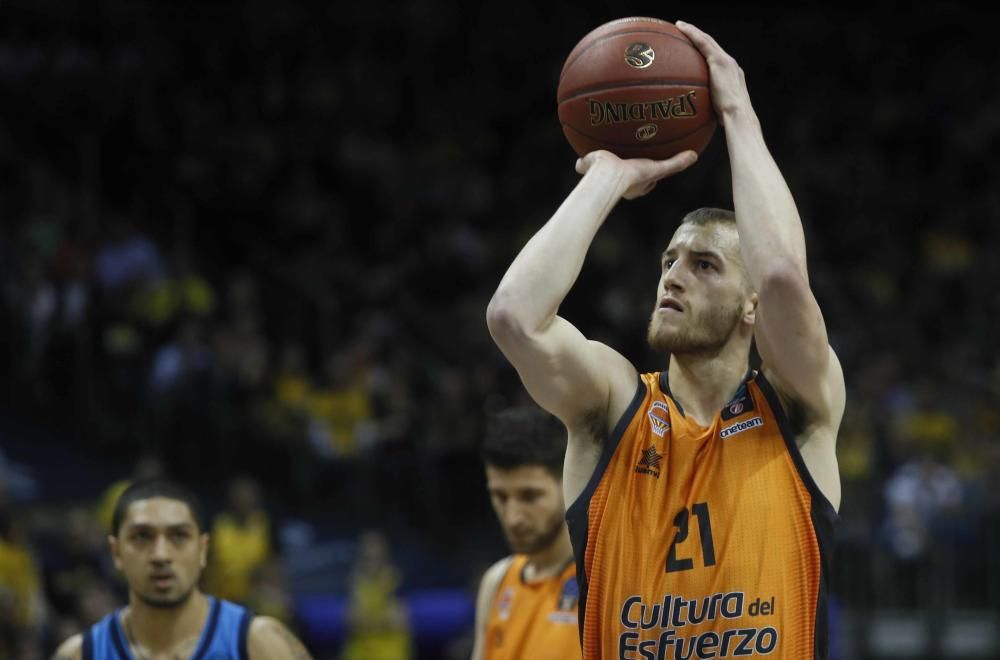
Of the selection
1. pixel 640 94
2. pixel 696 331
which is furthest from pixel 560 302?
pixel 640 94

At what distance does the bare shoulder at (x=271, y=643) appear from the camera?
5.12 metres

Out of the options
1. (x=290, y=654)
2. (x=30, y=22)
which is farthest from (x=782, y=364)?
(x=30, y=22)

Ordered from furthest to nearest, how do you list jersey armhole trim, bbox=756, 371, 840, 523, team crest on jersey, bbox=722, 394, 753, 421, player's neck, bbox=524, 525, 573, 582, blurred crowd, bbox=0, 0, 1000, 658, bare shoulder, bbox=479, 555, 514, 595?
blurred crowd, bbox=0, 0, 1000, 658, bare shoulder, bbox=479, 555, 514, 595, player's neck, bbox=524, 525, 573, 582, team crest on jersey, bbox=722, 394, 753, 421, jersey armhole trim, bbox=756, 371, 840, 523

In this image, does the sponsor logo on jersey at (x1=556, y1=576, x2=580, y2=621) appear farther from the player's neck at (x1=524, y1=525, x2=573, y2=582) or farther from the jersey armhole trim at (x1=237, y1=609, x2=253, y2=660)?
the jersey armhole trim at (x1=237, y1=609, x2=253, y2=660)

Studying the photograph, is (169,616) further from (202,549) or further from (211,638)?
(202,549)

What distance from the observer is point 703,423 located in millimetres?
3947

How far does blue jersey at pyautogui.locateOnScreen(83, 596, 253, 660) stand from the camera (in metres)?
5.15

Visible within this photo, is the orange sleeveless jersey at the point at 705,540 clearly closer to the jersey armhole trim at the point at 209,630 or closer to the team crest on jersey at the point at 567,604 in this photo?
the team crest on jersey at the point at 567,604

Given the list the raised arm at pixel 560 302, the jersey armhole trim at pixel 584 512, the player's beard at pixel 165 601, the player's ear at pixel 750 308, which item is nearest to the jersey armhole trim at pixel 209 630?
the player's beard at pixel 165 601

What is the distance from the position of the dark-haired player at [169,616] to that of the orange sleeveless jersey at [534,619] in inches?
29.1

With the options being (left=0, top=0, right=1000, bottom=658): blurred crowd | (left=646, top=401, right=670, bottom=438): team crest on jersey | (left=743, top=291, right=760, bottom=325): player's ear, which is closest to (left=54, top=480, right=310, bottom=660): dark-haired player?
(left=646, top=401, right=670, bottom=438): team crest on jersey

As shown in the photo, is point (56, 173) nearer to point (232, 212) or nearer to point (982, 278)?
point (232, 212)

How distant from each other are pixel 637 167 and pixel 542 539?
1.82m

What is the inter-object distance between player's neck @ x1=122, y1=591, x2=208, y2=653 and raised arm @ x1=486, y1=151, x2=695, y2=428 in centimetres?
204
